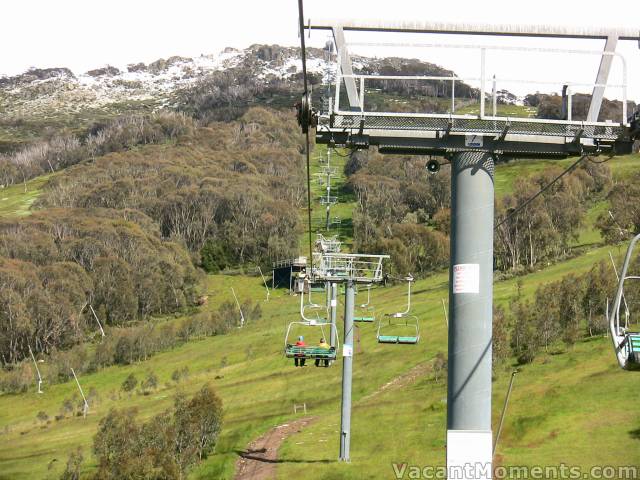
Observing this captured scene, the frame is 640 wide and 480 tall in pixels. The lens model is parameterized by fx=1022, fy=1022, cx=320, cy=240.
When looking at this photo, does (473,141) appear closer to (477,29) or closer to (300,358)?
(477,29)

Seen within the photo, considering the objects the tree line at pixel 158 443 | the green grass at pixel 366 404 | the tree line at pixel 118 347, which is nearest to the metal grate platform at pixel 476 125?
the green grass at pixel 366 404

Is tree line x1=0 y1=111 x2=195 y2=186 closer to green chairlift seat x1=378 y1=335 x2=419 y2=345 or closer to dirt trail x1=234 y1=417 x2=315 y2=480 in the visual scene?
dirt trail x1=234 y1=417 x2=315 y2=480

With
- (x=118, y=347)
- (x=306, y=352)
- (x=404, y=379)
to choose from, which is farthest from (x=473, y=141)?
(x=118, y=347)

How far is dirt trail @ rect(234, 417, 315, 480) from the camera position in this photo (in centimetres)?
3966

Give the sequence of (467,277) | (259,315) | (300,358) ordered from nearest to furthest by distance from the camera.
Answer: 1. (467,277)
2. (300,358)
3. (259,315)

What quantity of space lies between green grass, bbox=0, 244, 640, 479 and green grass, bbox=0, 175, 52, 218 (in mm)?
69399

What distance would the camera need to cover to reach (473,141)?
11.7 metres

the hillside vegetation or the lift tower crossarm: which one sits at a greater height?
the lift tower crossarm

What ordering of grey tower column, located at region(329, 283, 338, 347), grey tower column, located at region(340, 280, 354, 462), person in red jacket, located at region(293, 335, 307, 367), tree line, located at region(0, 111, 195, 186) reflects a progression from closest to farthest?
person in red jacket, located at region(293, 335, 307, 367) → grey tower column, located at region(329, 283, 338, 347) → grey tower column, located at region(340, 280, 354, 462) → tree line, located at region(0, 111, 195, 186)

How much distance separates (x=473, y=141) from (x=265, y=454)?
33.1 m

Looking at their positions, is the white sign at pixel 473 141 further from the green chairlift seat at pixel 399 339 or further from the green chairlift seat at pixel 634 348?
the green chairlift seat at pixel 399 339

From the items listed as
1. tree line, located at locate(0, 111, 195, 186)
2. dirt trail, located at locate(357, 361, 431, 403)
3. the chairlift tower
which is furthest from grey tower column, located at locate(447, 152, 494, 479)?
tree line, located at locate(0, 111, 195, 186)

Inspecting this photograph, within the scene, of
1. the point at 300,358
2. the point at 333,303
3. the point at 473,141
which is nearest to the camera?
the point at 473,141

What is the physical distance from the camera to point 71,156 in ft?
616
